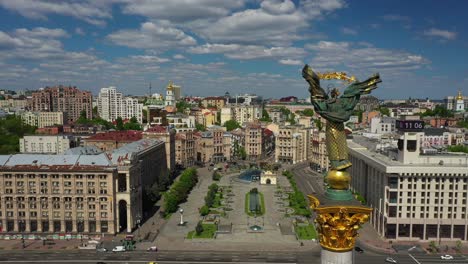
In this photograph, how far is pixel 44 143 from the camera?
545 ft

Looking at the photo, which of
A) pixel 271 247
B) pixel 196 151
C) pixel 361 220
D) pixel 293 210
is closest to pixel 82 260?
pixel 271 247

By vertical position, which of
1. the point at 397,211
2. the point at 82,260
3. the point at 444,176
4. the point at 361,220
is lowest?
the point at 82,260

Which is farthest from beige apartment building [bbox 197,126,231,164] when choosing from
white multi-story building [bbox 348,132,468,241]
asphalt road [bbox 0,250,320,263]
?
asphalt road [bbox 0,250,320,263]

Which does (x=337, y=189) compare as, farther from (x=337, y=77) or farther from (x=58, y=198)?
(x=58, y=198)

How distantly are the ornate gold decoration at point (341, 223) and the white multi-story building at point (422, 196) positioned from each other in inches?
2828

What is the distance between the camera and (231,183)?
14600 cm

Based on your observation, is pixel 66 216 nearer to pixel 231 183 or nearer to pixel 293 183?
pixel 231 183

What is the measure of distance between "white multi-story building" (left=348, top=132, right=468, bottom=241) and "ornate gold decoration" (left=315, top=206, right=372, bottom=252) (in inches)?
2828

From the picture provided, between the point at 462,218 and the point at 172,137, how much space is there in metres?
100

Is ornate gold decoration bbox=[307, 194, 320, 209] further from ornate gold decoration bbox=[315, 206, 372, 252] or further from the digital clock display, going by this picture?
the digital clock display

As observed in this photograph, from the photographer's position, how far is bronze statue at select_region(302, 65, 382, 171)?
19.3 metres

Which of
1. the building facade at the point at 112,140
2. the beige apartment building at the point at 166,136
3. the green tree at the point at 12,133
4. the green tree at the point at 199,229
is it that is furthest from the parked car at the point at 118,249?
the green tree at the point at 12,133

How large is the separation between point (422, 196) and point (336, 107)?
252 ft

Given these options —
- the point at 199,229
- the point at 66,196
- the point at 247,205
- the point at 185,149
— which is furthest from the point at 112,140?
the point at 199,229
